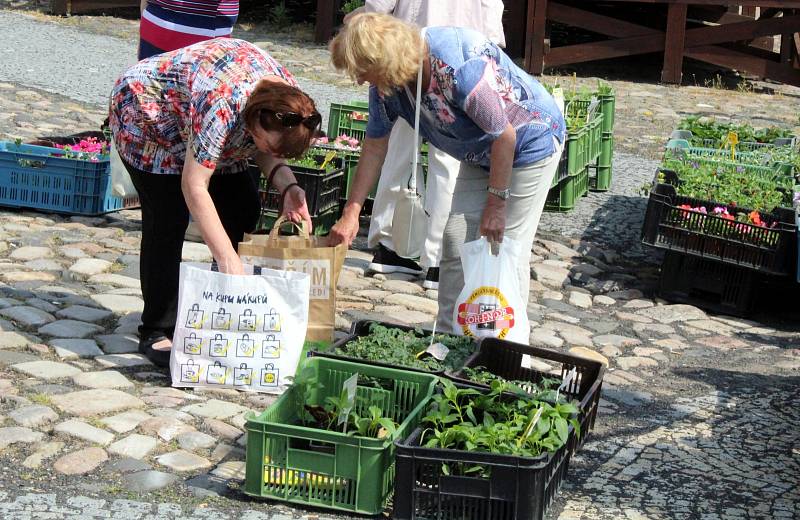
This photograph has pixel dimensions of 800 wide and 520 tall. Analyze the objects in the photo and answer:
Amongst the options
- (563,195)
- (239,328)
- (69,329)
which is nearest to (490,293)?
(239,328)

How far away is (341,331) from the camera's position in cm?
564

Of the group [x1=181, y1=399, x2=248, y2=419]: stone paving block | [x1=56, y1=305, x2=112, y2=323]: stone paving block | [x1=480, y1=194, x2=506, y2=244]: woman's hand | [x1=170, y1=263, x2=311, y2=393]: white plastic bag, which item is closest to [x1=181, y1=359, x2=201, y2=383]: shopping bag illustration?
[x1=170, y1=263, x2=311, y2=393]: white plastic bag

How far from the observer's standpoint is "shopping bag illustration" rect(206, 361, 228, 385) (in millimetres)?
4605

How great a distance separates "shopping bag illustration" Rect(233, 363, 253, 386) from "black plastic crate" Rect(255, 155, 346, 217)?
7.03 ft

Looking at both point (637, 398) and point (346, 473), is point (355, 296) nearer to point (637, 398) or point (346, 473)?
point (637, 398)

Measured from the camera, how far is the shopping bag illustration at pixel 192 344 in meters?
4.54

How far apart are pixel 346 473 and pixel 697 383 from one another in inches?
91.7

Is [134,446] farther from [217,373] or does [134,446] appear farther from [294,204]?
[294,204]

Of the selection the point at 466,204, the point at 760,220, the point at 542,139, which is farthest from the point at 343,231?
the point at 760,220

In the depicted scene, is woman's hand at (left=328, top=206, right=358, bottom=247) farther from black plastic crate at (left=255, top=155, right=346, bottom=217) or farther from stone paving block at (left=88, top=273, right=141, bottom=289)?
black plastic crate at (left=255, top=155, right=346, bottom=217)

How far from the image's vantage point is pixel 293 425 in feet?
12.7

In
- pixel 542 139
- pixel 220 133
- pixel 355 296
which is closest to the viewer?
pixel 220 133

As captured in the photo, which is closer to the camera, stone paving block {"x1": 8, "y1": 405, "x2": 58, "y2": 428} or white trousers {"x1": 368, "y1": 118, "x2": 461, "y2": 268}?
stone paving block {"x1": 8, "y1": 405, "x2": 58, "y2": 428}

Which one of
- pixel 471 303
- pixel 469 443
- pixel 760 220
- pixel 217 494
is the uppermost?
pixel 760 220
